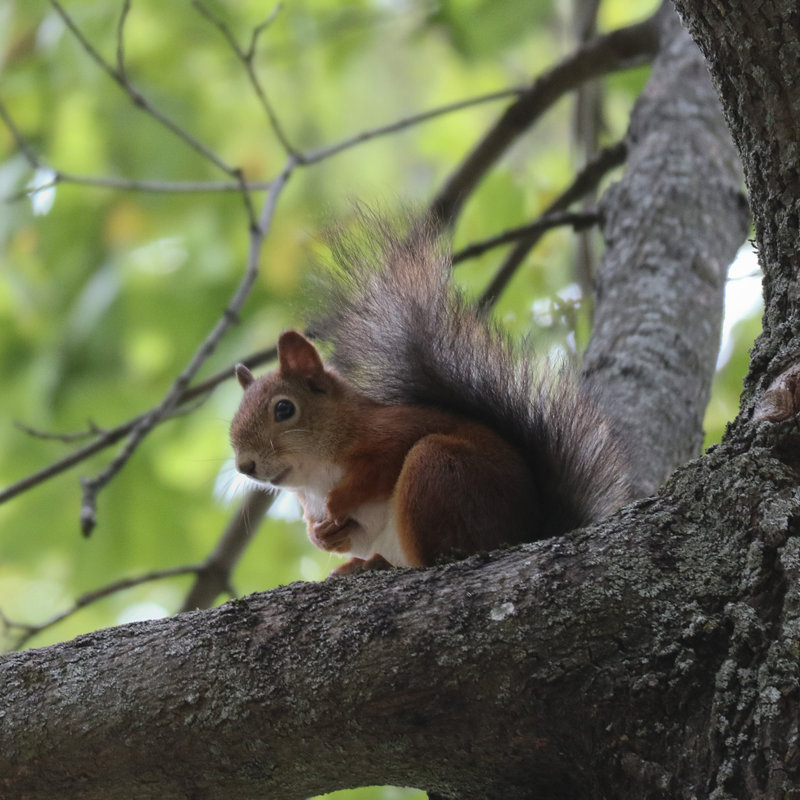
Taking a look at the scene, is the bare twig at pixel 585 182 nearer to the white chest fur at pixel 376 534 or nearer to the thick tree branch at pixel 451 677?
the white chest fur at pixel 376 534

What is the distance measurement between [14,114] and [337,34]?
129 centimetres

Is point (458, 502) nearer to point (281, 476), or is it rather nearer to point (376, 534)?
point (376, 534)

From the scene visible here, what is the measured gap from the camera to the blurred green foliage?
11.2 ft

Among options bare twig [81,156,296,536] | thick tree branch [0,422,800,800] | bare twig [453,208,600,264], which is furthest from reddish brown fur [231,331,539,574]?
bare twig [453,208,600,264]

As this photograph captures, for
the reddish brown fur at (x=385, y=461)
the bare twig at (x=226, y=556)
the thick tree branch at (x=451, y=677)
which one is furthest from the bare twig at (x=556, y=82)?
the thick tree branch at (x=451, y=677)

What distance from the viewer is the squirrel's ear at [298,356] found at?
2.24 metres

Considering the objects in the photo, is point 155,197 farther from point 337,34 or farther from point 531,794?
point 531,794

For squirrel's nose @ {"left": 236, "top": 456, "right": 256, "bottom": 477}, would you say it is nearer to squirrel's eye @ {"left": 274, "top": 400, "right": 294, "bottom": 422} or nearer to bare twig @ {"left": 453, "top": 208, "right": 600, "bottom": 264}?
squirrel's eye @ {"left": 274, "top": 400, "right": 294, "bottom": 422}

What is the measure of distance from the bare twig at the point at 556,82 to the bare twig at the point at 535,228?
1.11 ft

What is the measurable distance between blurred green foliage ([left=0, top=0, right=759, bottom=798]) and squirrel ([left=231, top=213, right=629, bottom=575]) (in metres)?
0.81

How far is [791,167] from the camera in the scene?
54.2 inches

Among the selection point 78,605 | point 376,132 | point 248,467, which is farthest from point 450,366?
point 376,132

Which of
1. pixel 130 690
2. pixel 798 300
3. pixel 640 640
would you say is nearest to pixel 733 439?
pixel 798 300

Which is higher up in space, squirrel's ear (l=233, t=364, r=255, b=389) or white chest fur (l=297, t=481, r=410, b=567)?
squirrel's ear (l=233, t=364, r=255, b=389)
